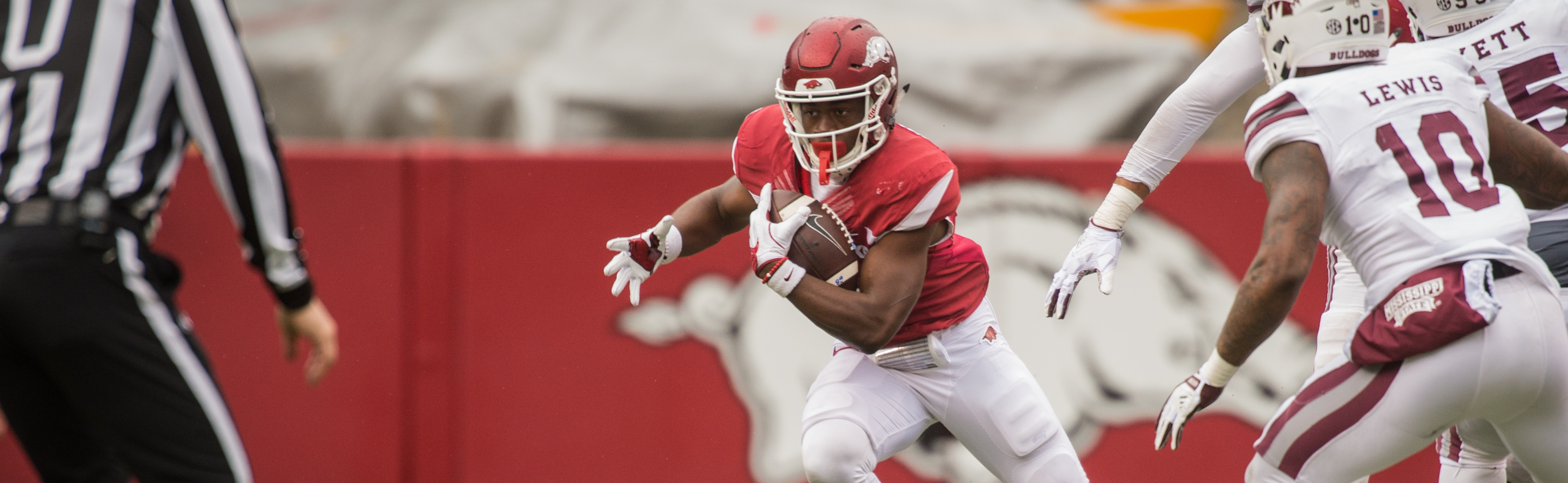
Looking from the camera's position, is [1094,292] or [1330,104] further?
[1094,292]

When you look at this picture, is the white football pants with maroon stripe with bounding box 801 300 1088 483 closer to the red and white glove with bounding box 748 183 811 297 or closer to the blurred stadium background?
the red and white glove with bounding box 748 183 811 297

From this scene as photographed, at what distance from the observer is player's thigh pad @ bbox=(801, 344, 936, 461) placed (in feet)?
10.4

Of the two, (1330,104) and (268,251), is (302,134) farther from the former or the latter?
(1330,104)

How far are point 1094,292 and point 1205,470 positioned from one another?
81 cm

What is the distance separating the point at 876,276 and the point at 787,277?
0.22m

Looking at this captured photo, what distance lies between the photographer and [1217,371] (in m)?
2.77

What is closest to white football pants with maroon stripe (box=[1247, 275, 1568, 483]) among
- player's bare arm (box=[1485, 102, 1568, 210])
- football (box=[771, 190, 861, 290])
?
player's bare arm (box=[1485, 102, 1568, 210])

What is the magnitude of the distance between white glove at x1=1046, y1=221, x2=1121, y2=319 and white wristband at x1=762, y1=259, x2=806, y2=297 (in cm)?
72

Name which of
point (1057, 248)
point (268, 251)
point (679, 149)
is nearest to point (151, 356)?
point (268, 251)

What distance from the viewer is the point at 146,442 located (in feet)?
7.84

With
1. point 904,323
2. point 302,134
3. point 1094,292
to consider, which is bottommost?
point 302,134

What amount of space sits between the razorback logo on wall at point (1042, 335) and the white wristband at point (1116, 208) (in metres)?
1.45

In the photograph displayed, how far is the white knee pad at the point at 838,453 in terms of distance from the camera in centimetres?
308

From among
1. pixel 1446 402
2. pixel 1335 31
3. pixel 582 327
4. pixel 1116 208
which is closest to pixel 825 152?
pixel 1116 208
